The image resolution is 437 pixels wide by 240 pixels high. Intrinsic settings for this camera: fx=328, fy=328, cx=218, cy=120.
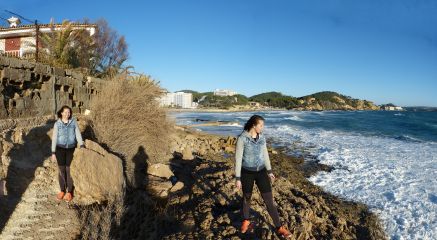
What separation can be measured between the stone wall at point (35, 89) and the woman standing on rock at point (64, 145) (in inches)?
99.7

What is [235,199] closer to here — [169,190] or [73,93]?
[169,190]

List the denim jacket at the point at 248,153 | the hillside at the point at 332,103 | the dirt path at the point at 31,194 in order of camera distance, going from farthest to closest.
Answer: the hillside at the point at 332,103
the dirt path at the point at 31,194
the denim jacket at the point at 248,153

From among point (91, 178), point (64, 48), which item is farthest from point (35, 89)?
point (64, 48)

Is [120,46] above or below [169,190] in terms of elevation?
above

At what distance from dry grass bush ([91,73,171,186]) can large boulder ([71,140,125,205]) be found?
58.5 inches

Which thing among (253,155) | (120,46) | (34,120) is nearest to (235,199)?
(253,155)

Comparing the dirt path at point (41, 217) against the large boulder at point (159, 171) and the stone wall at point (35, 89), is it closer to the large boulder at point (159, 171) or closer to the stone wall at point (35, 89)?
the stone wall at point (35, 89)

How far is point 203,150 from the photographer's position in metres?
15.9

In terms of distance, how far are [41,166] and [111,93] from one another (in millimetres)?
3074

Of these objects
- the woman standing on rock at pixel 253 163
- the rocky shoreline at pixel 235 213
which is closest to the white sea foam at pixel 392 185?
the rocky shoreline at pixel 235 213

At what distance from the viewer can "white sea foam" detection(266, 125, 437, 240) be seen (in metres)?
7.43

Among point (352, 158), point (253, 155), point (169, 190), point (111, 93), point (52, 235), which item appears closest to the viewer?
point (253, 155)

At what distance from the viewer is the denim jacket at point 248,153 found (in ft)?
14.6

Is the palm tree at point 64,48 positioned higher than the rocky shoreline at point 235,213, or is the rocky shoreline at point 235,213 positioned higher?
the palm tree at point 64,48
